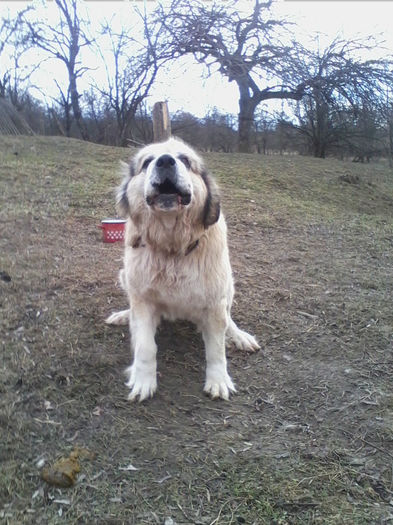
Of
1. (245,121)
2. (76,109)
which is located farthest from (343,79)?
(76,109)

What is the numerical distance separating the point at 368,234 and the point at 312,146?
9.60 metres

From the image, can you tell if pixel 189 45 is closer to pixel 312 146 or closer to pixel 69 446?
pixel 312 146

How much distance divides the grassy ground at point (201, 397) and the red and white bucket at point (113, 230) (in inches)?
4.8

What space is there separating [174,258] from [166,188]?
424mm

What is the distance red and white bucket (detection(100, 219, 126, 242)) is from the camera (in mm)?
5020

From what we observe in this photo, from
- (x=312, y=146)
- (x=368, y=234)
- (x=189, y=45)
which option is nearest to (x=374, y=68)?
(x=312, y=146)

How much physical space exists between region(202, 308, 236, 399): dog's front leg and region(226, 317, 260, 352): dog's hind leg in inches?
15.4

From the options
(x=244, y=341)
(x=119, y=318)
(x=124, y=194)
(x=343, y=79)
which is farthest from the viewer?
(x=343, y=79)

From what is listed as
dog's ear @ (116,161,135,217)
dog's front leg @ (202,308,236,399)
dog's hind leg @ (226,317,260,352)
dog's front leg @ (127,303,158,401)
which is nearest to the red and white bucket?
dog's ear @ (116,161,135,217)

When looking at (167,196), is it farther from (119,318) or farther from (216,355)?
(119,318)

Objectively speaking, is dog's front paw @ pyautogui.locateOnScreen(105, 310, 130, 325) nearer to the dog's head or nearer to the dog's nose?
the dog's head

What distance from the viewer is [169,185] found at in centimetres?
264

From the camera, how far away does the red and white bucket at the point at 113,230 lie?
5.02 metres

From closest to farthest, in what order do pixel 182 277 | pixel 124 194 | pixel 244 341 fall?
pixel 182 277, pixel 124 194, pixel 244 341
